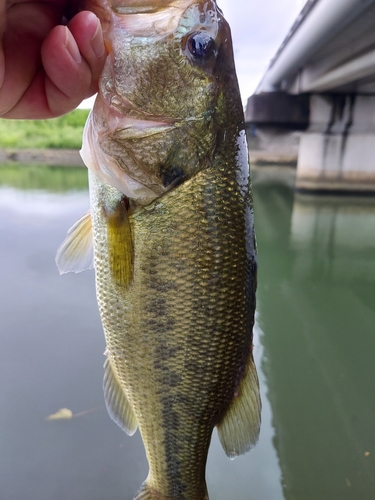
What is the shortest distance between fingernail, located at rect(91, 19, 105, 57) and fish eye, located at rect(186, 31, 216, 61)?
209 mm

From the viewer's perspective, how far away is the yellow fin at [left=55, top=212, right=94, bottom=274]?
1.22 m

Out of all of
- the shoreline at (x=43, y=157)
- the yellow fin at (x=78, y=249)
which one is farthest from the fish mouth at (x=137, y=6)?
the shoreline at (x=43, y=157)

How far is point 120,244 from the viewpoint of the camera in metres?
1.04

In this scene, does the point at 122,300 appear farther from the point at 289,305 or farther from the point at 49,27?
the point at 289,305

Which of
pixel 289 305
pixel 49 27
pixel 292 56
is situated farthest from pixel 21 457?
pixel 292 56

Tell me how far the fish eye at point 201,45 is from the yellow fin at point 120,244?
0.40 metres

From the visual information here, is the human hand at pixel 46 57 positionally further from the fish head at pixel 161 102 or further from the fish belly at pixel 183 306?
the fish belly at pixel 183 306

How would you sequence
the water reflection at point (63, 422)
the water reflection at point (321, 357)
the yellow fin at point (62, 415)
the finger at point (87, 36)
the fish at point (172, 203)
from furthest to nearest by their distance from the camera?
the yellow fin at point (62, 415) → the water reflection at point (321, 357) → the water reflection at point (63, 422) → the fish at point (172, 203) → the finger at point (87, 36)

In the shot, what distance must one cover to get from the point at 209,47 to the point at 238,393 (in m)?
0.94

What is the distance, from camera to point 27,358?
11.2 ft

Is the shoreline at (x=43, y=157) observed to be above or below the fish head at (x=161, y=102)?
below

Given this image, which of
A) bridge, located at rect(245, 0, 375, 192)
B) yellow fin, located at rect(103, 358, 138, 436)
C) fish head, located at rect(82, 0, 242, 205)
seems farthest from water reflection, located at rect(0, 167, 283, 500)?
bridge, located at rect(245, 0, 375, 192)

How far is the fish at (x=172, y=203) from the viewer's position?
1.00 m

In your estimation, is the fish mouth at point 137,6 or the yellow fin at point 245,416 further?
the yellow fin at point 245,416
